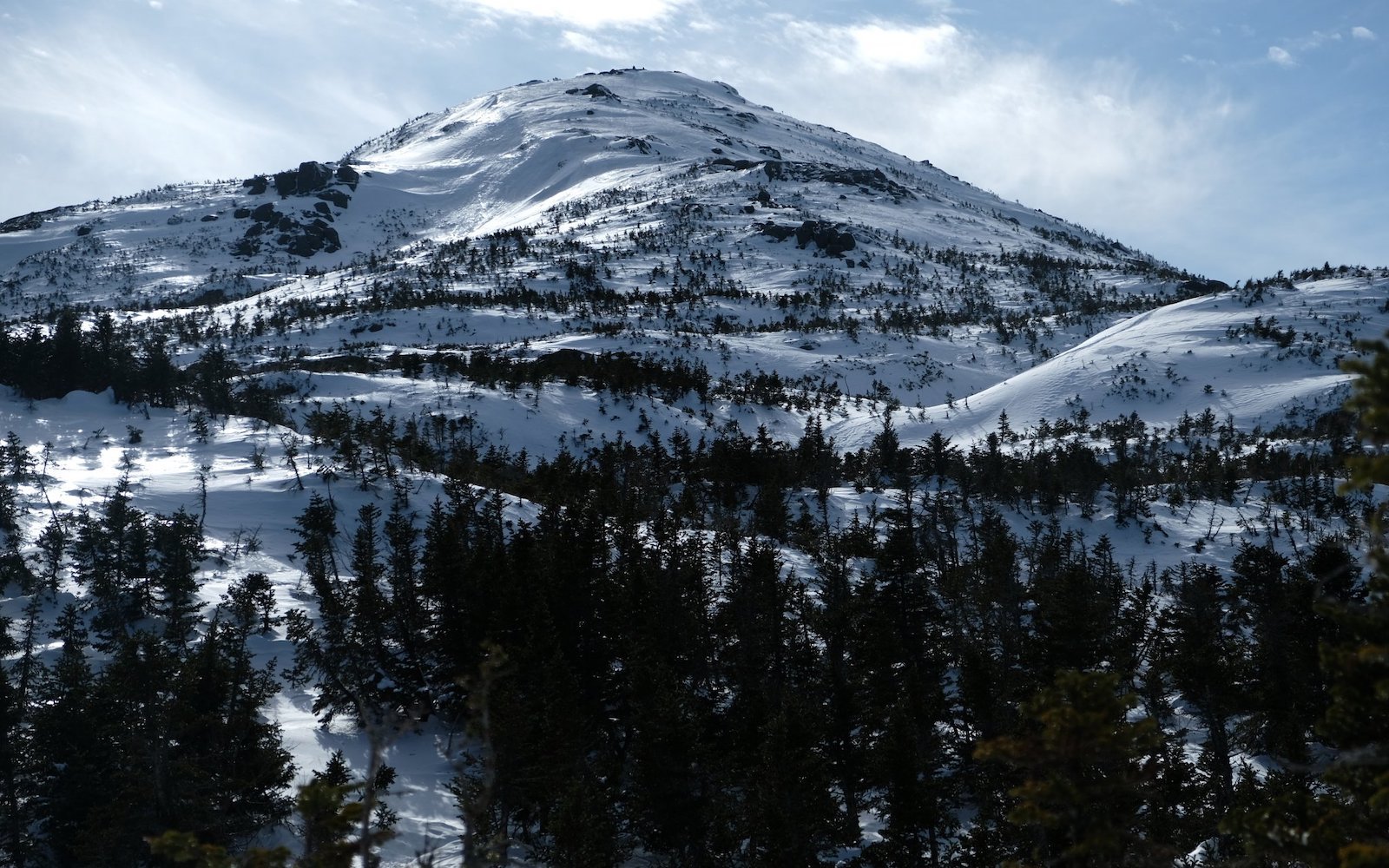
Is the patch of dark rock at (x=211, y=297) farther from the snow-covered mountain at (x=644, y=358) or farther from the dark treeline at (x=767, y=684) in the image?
the dark treeline at (x=767, y=684)

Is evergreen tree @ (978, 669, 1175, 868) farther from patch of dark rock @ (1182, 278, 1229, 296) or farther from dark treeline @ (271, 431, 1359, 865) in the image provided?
patch of dark rock @ (1182, 278, 1229, 296)

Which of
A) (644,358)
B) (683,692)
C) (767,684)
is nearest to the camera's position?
(683,692)

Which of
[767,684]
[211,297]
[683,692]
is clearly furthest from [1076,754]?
[211,297]

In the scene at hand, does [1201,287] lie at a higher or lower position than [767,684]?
higher

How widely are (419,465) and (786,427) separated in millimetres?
45405

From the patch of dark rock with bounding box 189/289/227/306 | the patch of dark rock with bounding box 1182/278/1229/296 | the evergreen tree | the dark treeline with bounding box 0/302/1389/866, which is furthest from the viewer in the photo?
the patch of dark rock with bounding box 189/289/227/306

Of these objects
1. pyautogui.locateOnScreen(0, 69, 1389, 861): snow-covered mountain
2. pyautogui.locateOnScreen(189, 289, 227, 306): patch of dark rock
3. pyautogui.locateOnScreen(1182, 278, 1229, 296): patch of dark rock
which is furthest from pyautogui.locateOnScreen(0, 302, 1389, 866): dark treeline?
pyautogui.locateOnScreen(189, 289, 227, 306): patch of dark rock

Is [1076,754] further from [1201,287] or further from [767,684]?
[1201,287]

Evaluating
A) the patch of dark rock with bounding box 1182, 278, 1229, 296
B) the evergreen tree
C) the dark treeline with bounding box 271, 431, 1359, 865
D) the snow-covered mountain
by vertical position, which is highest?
the patch of dark rock with bounding box 1182, 278, 1229, 296

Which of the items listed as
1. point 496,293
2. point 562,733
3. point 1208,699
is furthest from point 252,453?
point 496,293

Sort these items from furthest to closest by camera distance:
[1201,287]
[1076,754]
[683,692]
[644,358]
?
[1201,287] → [644,358] → [683,692] → [1076,754]

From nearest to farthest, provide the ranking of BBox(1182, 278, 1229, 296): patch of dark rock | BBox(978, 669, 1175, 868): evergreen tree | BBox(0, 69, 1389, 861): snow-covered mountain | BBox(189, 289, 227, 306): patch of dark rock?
1. BBox(978, 669, 1175, 868): evergreen tree
2. BBox(0, 69, 1389, 861): snow-covered mountain
3. BBox(1182, 278, 1229, 296): patch of dark rock
4. BBox(189, 289, 227, 306): patch of dark rock

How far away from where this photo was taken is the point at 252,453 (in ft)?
213

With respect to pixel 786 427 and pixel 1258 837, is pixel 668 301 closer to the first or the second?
pixel 786 427
